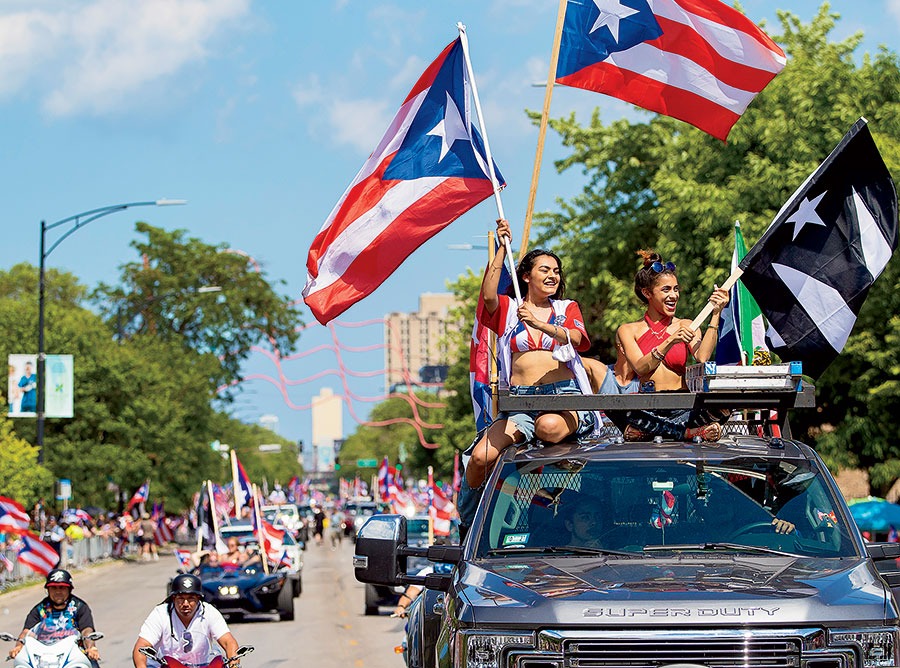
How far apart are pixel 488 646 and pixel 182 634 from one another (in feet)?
15.9

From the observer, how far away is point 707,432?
25.4ft

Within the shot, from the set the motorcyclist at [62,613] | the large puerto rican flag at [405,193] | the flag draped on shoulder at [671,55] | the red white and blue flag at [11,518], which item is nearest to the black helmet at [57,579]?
the motorcyclist at [62,613]

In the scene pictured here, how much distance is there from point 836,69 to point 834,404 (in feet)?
21.3

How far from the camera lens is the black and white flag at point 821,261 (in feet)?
30.9

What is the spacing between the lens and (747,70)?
11094mm

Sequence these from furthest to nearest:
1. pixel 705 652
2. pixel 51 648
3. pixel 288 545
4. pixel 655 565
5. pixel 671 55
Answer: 1. pixel 288 545
2. pixel 51 648
3. pixel 671 55
4. pixel 655 565
5. pixel 705 652

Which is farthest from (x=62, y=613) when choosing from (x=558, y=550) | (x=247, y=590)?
(x=247, y=590)

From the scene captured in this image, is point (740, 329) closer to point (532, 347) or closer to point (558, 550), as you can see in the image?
point (532, 347)

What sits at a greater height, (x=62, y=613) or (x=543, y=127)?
(x=543, y=127)

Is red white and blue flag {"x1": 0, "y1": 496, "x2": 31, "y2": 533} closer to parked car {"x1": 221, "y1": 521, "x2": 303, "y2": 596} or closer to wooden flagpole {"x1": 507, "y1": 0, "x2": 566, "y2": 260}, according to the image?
parked car {"x1": 221, "y1": 521, "x2": 303, "y2": 596}

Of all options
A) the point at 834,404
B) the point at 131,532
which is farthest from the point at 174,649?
the point at 131,532

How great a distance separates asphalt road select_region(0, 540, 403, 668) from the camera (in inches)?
752

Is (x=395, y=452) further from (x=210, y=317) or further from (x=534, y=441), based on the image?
(x=534, y=441)

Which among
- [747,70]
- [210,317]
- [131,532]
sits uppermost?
[210,317]
